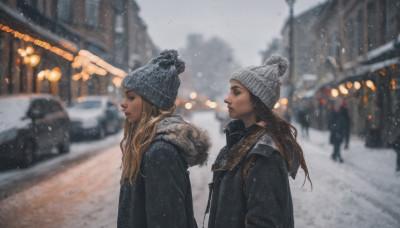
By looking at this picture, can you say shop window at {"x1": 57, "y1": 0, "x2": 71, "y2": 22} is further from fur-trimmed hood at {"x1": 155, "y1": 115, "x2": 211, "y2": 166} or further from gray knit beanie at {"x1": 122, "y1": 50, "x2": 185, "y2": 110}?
fur-trimmed hood at {"x1": 155, "y1": 115, "x2": 211, "y2": 166}

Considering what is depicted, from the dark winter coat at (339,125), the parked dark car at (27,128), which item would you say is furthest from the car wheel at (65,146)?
the dark winter coat at (339,125)

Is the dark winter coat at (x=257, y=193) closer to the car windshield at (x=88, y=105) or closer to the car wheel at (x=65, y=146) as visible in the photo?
the car wheel at (x=65, y=146)

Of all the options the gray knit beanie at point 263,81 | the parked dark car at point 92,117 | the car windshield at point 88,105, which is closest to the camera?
the gray knit beanie at point 263,81

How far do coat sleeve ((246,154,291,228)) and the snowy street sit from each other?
1449 millimetres

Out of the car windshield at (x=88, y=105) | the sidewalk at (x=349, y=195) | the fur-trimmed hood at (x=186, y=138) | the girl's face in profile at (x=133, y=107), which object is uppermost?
the car windshield at (x=88, y=105)

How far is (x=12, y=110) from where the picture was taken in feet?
26.5

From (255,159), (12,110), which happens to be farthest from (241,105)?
(12,110)

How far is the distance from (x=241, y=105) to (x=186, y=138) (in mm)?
428

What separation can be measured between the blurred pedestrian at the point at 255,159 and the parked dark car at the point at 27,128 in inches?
277

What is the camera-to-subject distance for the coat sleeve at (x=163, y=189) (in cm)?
153

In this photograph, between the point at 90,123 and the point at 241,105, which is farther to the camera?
the point at 90,123

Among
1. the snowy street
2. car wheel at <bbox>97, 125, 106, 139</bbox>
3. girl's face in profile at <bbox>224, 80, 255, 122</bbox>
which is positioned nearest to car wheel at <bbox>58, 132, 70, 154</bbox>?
the snowy street

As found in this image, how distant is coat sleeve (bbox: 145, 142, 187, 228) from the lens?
1528mm

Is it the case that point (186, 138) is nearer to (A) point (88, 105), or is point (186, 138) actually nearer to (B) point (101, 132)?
(B) point (101, 132)
